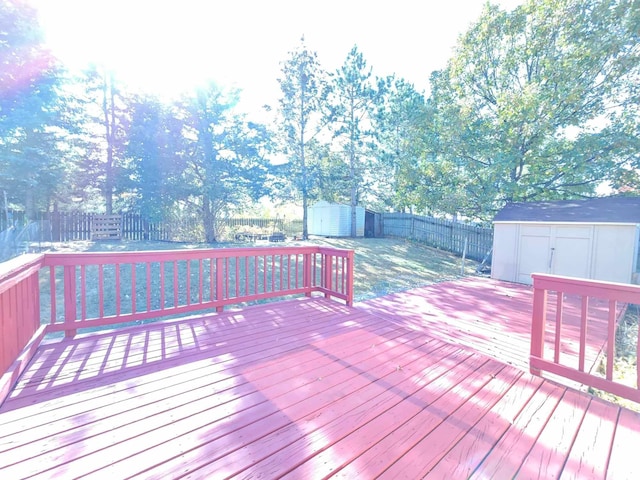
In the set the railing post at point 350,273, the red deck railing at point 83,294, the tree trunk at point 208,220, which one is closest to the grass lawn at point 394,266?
the railing post at point 350,273

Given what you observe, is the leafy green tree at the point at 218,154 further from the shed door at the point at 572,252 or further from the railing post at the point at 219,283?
the shed door at the point at 572,252

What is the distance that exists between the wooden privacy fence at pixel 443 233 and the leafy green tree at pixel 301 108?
445 cm

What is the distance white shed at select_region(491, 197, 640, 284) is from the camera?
5762 millimetres

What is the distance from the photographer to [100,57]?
11.4 m

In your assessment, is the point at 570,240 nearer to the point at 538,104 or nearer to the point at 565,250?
the point at 565,250

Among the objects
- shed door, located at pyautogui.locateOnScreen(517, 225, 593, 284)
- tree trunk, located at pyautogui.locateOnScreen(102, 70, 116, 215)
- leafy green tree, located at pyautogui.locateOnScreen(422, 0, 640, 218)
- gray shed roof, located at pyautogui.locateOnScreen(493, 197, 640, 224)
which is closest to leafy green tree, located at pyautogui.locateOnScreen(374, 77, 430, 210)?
leafy green tree, located at pyautogui.locateOnScreen(422, 0, 640, 218)

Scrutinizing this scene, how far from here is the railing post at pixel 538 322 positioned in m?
2.45

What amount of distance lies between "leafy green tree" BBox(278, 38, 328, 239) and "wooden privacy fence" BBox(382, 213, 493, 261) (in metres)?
4.45

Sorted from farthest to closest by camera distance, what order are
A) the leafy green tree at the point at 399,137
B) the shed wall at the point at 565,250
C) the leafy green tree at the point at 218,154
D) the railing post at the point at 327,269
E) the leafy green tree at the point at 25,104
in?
the leafy green tree at the point at 218,154 < the leafy green tree at the point at 399,137 < the leafy green tree at the point at 25,104 < the shed wall at the point at 565,250 < the railing post at the point at 327,269

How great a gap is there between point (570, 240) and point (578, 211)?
0.96m

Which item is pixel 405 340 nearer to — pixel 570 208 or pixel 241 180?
pixel 570 208

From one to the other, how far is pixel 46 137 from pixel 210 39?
6669 mm

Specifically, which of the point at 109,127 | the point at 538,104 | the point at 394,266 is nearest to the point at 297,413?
the point at 394,266

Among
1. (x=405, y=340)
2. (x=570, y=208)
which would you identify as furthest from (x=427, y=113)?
(x=405, y=340)
